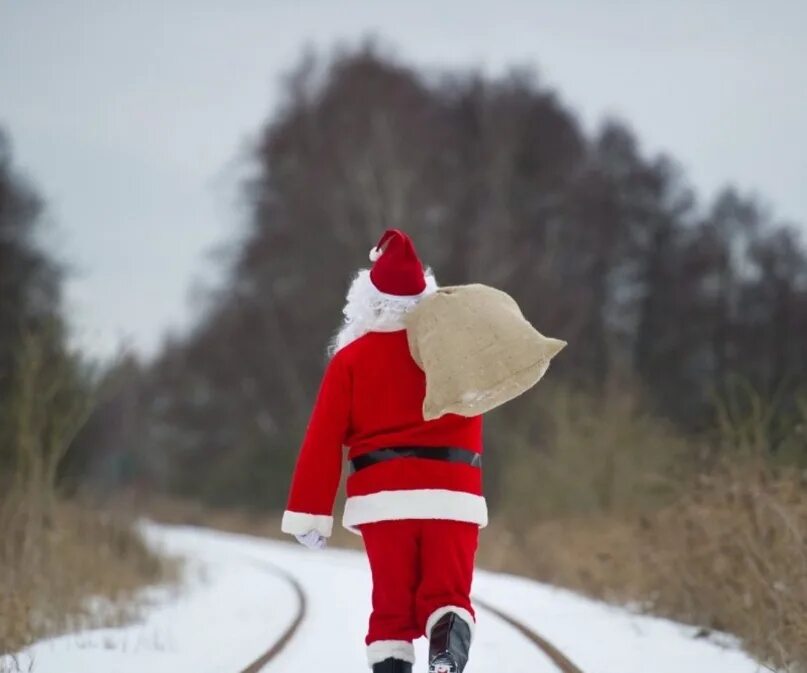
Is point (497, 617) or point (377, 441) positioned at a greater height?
point (377, 441)

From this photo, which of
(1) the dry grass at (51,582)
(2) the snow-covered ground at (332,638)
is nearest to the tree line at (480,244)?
(1) the dry grass at (51,582)

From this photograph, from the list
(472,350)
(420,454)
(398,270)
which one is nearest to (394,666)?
(420,454)

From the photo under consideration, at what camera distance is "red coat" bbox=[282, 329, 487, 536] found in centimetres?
556

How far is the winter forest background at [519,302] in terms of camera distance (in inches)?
446

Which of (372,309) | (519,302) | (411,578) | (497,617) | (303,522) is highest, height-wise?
(519,302)

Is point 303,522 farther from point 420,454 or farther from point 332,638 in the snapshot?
point 332,638

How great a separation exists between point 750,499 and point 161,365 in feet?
105

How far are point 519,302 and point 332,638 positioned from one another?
1467 cm

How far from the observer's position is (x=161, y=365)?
129 feet

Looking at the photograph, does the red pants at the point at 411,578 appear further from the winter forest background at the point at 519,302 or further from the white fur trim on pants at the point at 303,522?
the winter forest background at the point at 519,302

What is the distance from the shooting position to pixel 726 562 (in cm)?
916

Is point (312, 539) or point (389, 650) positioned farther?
point (312, 539)

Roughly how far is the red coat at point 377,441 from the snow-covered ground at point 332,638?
79.5 inches

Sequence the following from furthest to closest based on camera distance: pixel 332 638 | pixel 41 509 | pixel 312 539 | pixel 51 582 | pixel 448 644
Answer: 1. pixel 41 509
2. pixel 51 582
3. pixel 332 638
4. pixel 312 539
5. pixel 448 644
